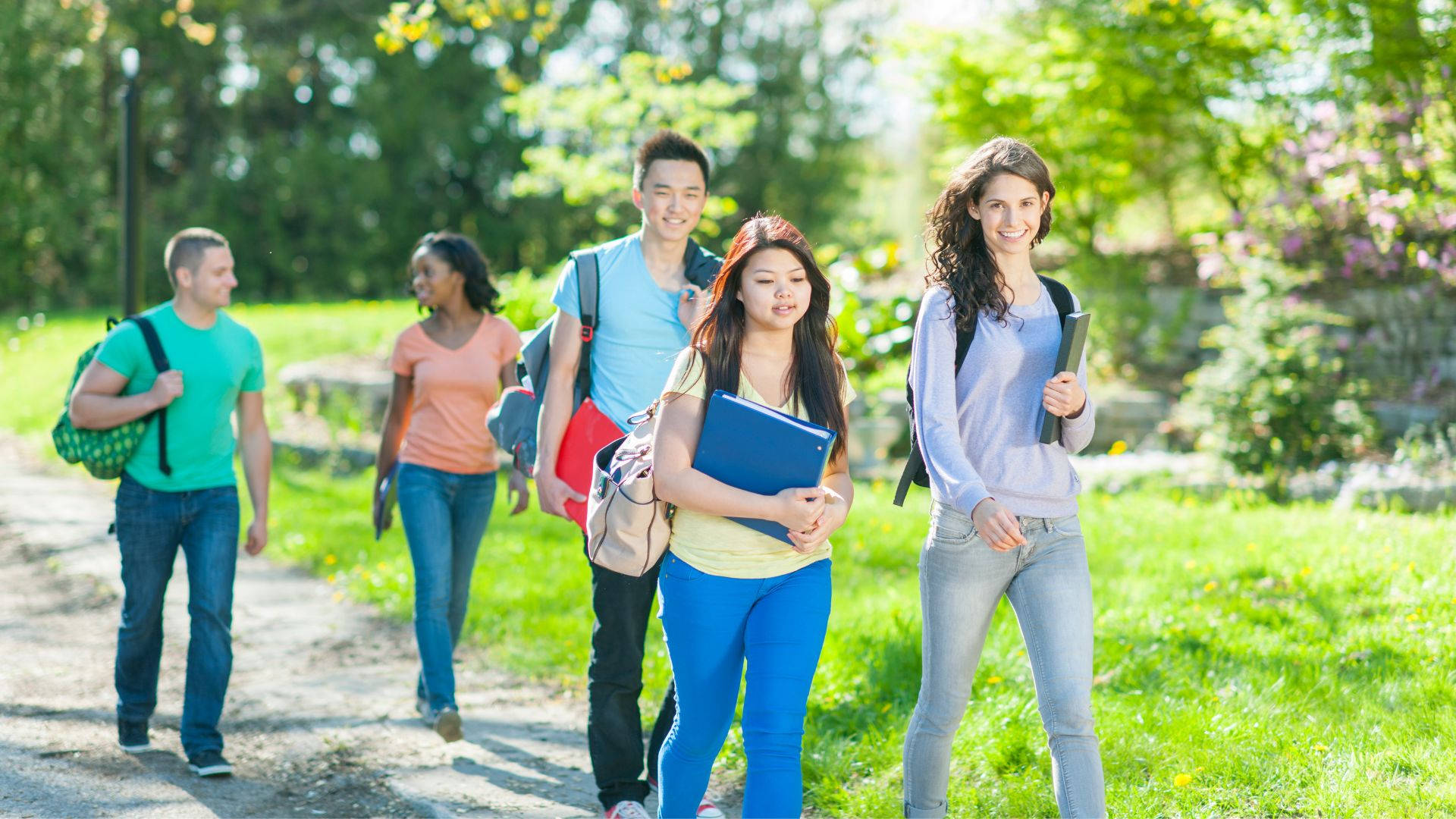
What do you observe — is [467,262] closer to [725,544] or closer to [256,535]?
[256,535]

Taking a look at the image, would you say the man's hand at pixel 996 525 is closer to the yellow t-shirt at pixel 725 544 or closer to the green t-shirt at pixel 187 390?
the yellow t-shirt at pixel 725 544

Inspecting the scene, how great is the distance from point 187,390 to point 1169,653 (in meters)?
4.01

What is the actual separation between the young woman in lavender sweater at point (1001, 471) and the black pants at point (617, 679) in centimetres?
95

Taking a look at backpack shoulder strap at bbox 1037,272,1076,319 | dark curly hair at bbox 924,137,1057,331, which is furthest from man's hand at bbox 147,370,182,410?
backpack shoulder strap at bbox 1037,272,1076,319

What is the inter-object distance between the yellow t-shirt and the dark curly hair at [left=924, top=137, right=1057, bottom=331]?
24.7 inches

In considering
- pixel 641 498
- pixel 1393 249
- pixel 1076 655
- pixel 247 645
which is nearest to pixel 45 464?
pixel 247 645

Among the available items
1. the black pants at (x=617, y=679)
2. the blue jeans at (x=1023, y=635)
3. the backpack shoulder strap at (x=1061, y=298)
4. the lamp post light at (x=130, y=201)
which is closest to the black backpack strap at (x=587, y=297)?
the black pants at (x=617, y=679)

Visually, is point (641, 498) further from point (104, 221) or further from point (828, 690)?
point (104, 221)

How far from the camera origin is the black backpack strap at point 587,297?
13.4 ft

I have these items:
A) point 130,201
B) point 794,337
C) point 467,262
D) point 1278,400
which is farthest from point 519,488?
→ point 130,201

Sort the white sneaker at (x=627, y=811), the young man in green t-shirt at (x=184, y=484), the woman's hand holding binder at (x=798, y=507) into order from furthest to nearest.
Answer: the young man in green t-shirt at (x=184, y=484) < the white sneaker at (x=627, y=811) < the woman's hand holding binder at (x=798, y=507)

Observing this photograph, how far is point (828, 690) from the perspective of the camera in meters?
5.06

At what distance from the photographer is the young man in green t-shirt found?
4.55 m

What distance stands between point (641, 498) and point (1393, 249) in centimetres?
981
